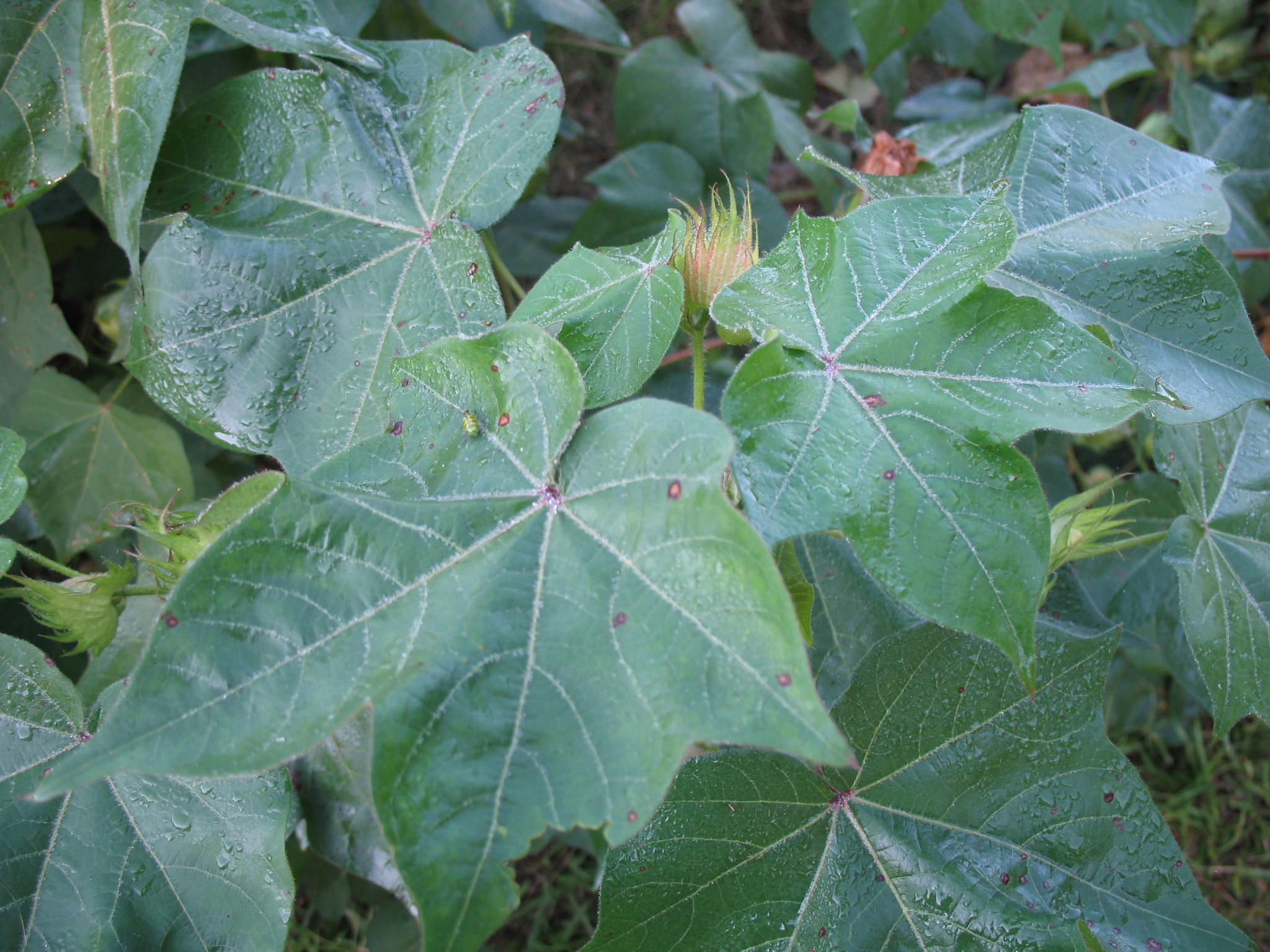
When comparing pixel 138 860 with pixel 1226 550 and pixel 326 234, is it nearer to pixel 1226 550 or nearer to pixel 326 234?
pixel 326 234

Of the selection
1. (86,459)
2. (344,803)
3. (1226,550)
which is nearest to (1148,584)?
(1226,550)

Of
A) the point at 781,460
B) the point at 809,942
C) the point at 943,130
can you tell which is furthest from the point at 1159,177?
the point at 809,942

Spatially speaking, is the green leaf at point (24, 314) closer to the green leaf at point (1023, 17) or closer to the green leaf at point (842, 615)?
the green leaf at point (842, 615)

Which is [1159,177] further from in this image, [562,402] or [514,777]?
[514,777]

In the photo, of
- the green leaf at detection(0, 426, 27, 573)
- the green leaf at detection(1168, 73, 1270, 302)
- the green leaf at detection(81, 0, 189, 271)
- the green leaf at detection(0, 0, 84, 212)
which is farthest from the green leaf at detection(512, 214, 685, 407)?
the green leaf at detection(1168, 73, 1270, 302)

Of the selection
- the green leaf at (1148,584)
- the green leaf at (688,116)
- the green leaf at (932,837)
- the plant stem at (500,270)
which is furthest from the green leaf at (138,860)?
the green leaf at (688,116)

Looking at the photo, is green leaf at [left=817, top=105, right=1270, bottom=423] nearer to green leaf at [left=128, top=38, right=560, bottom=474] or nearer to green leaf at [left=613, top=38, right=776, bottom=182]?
green leaf at [left=128, top=38, right=560, bottom=474]
